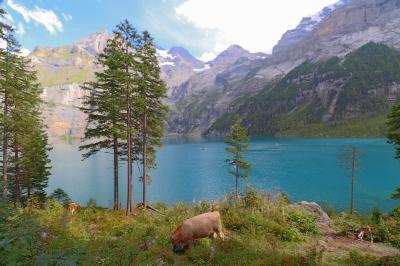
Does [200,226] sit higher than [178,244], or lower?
higher

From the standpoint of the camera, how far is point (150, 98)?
89.3 ft

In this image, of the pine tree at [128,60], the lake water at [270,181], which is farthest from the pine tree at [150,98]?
the lake water at [270,181]

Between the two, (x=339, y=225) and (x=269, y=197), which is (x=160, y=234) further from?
(x=339, y=225)

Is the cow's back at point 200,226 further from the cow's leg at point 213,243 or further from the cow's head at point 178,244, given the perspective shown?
the cow's head at point 178,244

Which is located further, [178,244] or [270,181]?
[270,181]

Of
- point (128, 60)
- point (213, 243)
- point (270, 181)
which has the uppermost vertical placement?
point (128, 60)

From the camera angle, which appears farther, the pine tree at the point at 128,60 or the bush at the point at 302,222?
the pine tree at the point at 128,60

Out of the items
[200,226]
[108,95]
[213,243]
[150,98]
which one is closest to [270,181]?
[150,98]

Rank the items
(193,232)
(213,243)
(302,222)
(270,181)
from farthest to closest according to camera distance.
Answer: (270,181) → (302,222) → (193,232) → (213,243)

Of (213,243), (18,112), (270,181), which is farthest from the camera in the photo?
(270,181)

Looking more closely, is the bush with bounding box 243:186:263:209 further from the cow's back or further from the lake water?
the lake water

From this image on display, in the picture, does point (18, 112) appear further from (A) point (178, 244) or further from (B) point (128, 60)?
(A) point (178, 244)

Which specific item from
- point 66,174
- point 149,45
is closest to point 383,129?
point 66,174

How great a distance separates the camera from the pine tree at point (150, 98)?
24883 millimetres
